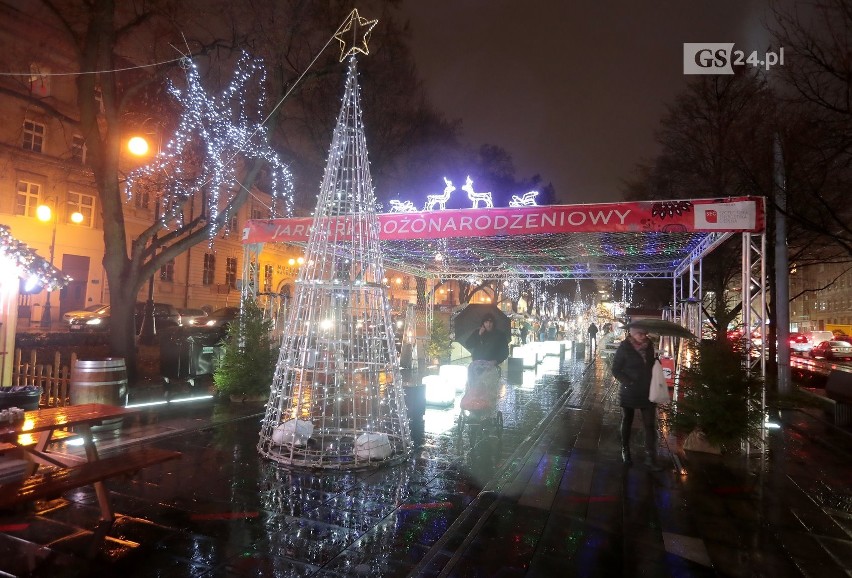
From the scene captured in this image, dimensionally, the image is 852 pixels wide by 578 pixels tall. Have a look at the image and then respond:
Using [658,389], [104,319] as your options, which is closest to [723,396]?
[658,389]

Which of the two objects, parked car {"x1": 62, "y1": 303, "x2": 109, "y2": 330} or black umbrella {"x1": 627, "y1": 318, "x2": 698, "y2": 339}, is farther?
parked car {"x1": 62, "y1": 303, "x2": 109, "y2": 330}

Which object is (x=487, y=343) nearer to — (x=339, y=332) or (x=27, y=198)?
(x=339, y=332)

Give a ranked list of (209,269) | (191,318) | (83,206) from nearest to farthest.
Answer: (191,318)
(83,206)
(209,269)

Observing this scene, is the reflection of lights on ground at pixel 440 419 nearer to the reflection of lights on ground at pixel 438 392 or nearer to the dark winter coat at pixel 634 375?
the reflection of lights on ground at pixel 438 392

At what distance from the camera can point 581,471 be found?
6.38 metres

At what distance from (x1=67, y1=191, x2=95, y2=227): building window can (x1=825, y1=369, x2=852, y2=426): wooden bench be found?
32.7 meters

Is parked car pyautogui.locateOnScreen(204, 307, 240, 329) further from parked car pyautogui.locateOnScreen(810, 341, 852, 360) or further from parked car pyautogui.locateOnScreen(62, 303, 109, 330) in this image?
parked car pyautogui.locateOnScreen(810, 341, 852, 360)

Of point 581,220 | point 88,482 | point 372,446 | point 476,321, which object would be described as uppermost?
point 581,220

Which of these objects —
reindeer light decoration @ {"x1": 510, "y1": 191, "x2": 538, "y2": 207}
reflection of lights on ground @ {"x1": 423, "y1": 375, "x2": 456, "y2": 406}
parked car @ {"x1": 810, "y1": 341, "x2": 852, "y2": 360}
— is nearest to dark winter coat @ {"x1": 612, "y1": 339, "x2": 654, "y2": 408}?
reflection of lights on ground @ {"x1": 423, "y1": 375, "x2": 456, "y2": 406}

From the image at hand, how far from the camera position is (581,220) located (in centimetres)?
962

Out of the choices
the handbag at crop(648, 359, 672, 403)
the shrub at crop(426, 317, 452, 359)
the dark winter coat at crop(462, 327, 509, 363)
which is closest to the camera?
the handbag at crop(648, 359, 672, 403)

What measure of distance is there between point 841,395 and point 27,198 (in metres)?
33.6

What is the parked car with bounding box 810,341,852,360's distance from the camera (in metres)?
29.0

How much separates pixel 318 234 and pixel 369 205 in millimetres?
840
